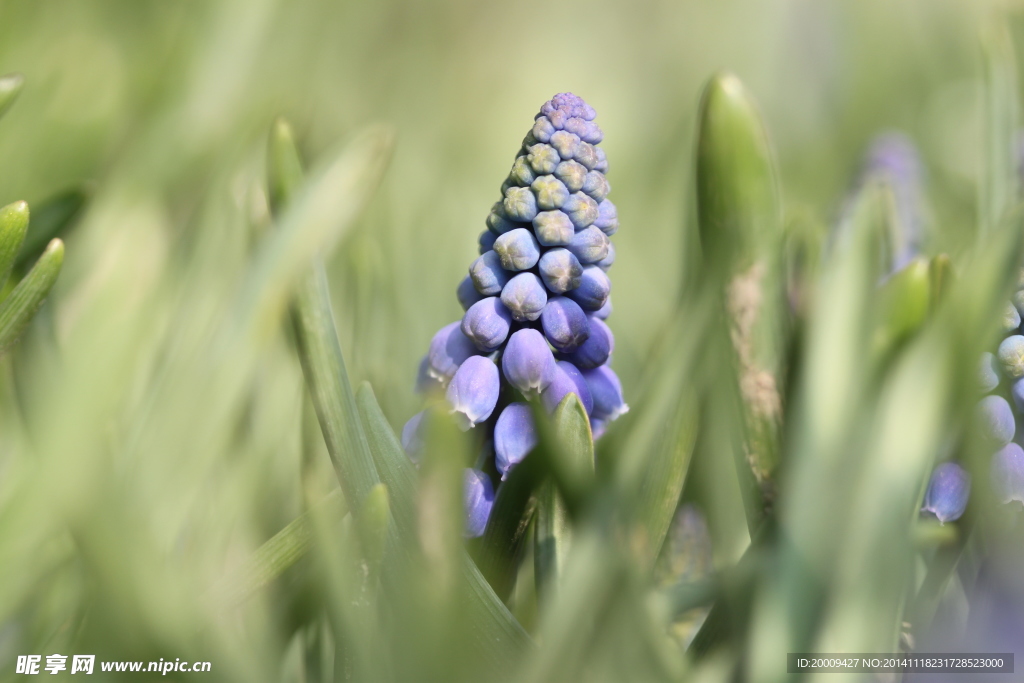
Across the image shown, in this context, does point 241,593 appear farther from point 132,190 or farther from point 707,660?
point 132,190

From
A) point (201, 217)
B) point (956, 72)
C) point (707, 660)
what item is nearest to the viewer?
point (707, 660)

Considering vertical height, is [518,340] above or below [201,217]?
below

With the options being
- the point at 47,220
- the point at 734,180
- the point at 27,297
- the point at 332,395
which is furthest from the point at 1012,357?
the point at 47,220

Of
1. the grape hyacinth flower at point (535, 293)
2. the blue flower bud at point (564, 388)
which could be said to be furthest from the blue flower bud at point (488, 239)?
the blue flower bud at point (564, 388)

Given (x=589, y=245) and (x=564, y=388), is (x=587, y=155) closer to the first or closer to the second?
(x=589, y=245)

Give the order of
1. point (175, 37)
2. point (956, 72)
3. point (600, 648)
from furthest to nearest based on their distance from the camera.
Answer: point (956, 72), point (175, 37), point (600, 648)

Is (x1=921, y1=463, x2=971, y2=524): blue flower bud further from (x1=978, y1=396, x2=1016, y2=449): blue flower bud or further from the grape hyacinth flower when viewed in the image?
the grape hyacinth flower

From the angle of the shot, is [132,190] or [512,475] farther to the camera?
[132,190]

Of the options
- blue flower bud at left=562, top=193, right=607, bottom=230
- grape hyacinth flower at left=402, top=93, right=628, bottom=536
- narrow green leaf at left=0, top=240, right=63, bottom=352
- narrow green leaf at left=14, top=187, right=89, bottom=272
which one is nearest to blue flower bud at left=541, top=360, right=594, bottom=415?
grape hyacinth flower at left=402, top=93, right=628, bottom=536

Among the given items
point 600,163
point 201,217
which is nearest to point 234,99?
point 201,217
